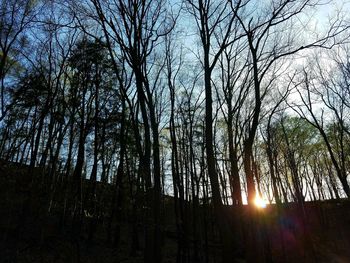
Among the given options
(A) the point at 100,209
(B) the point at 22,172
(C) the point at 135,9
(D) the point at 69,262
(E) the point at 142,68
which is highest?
(C) the point at 135,9

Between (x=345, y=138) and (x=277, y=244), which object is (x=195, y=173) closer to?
(x=277, y=244)

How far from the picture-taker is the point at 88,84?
43.7ft

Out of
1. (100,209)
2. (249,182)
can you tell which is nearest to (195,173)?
(100,209)

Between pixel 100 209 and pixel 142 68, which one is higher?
pixel 142 68

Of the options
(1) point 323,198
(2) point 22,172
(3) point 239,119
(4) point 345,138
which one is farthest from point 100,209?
(1) point 323,198

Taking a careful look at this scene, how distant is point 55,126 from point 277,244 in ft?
60.4

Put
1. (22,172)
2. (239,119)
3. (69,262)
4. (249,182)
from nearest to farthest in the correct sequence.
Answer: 1. (249,182)
2. (69,262)
3. (22,172)
4. (239,119)

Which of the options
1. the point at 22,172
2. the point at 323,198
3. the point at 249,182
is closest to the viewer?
the point at 249,182

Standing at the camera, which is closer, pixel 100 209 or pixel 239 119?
pixel 100 209

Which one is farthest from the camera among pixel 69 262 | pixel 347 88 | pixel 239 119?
pixel 347 88

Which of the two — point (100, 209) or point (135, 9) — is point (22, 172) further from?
point (135, 9)

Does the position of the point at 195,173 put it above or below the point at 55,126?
below

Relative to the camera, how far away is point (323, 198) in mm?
29781

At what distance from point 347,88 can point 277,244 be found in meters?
12.9
